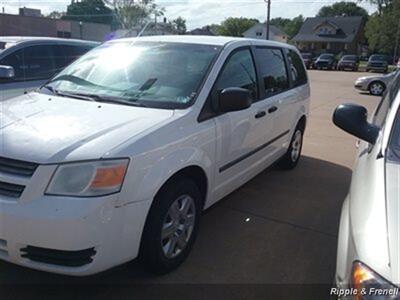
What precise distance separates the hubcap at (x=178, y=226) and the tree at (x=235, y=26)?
88.1 meters

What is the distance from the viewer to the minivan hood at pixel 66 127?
2764 millimetres

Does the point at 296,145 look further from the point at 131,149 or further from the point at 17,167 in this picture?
the point at 17,167

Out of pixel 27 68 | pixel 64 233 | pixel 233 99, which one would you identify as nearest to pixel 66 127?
pixel 64 233

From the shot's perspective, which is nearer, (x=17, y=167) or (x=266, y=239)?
(x=17, y=167)

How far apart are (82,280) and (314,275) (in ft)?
5.73

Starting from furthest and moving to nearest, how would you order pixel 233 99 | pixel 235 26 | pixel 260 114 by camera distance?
pixel 235 26, pixel 260 114, pixel 233 99

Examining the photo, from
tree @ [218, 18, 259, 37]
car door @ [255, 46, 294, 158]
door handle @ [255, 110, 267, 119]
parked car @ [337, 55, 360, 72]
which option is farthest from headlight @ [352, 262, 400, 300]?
tree @ [218, 18, 259, 37]

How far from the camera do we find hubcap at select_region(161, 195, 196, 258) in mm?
3244

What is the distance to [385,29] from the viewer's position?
197 feet

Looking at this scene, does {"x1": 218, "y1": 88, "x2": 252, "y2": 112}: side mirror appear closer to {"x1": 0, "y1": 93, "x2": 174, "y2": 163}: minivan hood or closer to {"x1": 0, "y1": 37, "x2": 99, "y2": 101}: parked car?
{"x1": 0, "y1": 93, "x2": 174, "y2": 163}: minivan hood

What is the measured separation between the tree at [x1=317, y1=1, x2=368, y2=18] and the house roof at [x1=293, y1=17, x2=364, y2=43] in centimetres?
3459

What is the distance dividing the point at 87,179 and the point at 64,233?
340 millimetres

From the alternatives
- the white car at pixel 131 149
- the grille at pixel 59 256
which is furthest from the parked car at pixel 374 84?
the grille at pixel 59 256

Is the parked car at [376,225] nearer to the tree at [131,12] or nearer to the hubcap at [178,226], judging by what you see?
the hubcap at [178,226]
